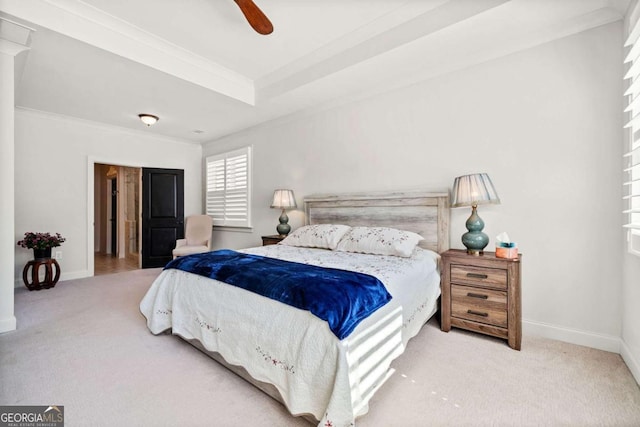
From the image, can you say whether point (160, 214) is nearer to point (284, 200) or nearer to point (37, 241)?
point (37, 241)

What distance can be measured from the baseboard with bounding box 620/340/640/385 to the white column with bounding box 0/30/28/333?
15.4ft

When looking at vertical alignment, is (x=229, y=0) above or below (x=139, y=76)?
above

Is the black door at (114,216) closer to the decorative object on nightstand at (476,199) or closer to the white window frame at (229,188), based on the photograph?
the white window frame at (229,188)

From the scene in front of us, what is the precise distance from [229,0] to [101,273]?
192 inches

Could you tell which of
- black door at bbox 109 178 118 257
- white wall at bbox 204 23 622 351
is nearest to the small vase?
black door at bbox 109 178 118 257

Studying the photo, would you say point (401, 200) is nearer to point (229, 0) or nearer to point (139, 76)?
point (229, 0)

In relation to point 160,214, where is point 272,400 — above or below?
below

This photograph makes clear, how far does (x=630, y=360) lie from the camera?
6.15ft

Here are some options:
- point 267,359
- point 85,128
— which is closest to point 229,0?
point 267,359

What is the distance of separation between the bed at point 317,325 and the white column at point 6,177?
3.85ft

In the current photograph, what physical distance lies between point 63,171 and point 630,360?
6.80m

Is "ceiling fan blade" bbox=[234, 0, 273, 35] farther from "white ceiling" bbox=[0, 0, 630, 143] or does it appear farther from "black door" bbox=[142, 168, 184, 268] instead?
"black door" bbox=[142, 168, 184, 268]

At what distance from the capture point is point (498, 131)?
8.57ft

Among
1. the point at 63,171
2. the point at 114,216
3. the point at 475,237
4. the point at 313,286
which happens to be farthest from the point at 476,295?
the point at 114,216
